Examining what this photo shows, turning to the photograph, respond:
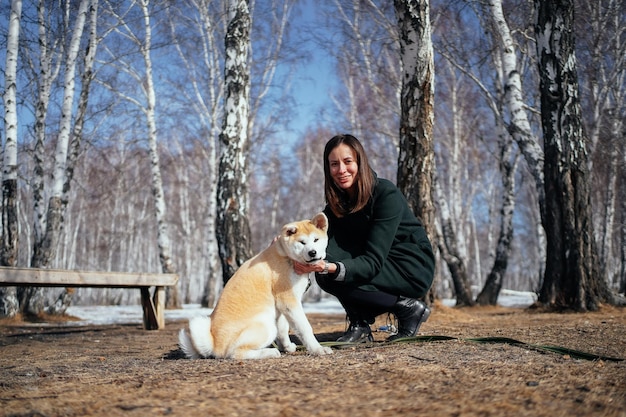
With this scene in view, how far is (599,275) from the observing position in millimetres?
6598

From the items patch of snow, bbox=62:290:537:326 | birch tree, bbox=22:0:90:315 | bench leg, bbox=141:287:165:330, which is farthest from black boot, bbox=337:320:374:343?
birch tree, bbox=22:0:90:315

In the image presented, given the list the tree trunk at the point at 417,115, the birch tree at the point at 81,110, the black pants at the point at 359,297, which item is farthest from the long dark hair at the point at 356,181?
the birch tree at the point at 81,110

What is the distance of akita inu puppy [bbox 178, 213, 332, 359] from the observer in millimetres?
3277

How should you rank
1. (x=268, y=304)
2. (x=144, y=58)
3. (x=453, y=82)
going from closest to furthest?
(x=268, y=304), (x=144, y=58), (x=453, y=82)

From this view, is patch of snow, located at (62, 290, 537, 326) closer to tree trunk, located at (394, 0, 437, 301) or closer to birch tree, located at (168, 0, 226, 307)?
birch tree, located at (168, 0, 226, 307)

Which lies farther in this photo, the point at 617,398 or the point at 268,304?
the point at 268,304

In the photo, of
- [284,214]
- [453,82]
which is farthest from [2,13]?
[284,214]

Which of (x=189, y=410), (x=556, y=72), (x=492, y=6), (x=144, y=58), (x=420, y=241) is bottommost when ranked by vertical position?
(x=189, y=410)

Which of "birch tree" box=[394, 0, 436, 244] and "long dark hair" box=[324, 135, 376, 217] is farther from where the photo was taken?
"birch tree" box=[394, 0, 436, 244]

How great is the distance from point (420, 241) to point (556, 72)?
4.50 meters

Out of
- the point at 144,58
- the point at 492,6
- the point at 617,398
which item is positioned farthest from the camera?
the point at 144,58

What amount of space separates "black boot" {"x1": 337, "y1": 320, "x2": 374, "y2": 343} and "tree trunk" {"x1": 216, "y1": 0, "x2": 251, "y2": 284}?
3.78 metres

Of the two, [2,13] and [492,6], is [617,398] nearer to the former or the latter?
[492,6]

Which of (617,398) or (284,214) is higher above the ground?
(284,214)
